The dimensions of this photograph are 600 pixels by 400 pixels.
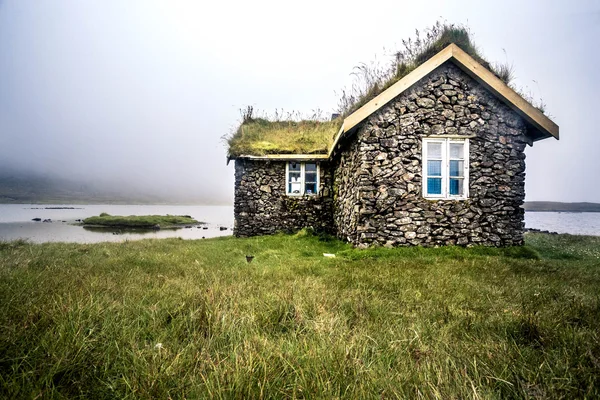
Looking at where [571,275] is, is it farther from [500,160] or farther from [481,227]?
[500,160]

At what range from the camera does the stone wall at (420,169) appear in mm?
9086

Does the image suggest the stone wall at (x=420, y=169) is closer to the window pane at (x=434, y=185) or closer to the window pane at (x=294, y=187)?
the window pane at (x=434, y=185)

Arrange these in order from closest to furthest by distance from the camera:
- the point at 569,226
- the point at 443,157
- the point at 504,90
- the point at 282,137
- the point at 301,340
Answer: the point at 301,340 → the point at 504,90 → the point at 443,157 → the point at 282,137 → the point at 569,226

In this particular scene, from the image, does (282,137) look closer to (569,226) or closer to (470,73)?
(470,73)

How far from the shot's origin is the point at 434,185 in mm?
9383

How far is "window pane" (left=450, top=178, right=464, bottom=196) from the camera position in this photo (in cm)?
945

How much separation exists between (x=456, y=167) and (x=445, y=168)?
1.49ft

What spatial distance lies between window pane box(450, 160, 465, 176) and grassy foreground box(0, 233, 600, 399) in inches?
198

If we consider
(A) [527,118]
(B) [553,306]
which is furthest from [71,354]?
(A) [527,118]

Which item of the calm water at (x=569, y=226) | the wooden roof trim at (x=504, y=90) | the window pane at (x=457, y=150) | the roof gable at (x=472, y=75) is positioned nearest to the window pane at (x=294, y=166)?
the roof gable at (x=472, y=75)

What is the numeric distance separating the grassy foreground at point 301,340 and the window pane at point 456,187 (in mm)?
4719

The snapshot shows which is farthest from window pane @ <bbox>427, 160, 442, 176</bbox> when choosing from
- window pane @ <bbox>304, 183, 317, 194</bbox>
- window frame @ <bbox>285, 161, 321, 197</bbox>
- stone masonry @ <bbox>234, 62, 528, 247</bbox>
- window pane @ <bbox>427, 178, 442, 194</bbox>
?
window pane @ <bbox>304, 183, 317, 194</bbox>

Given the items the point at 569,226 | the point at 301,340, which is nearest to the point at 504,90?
the point at 301,340

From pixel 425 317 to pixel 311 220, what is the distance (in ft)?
39.0
